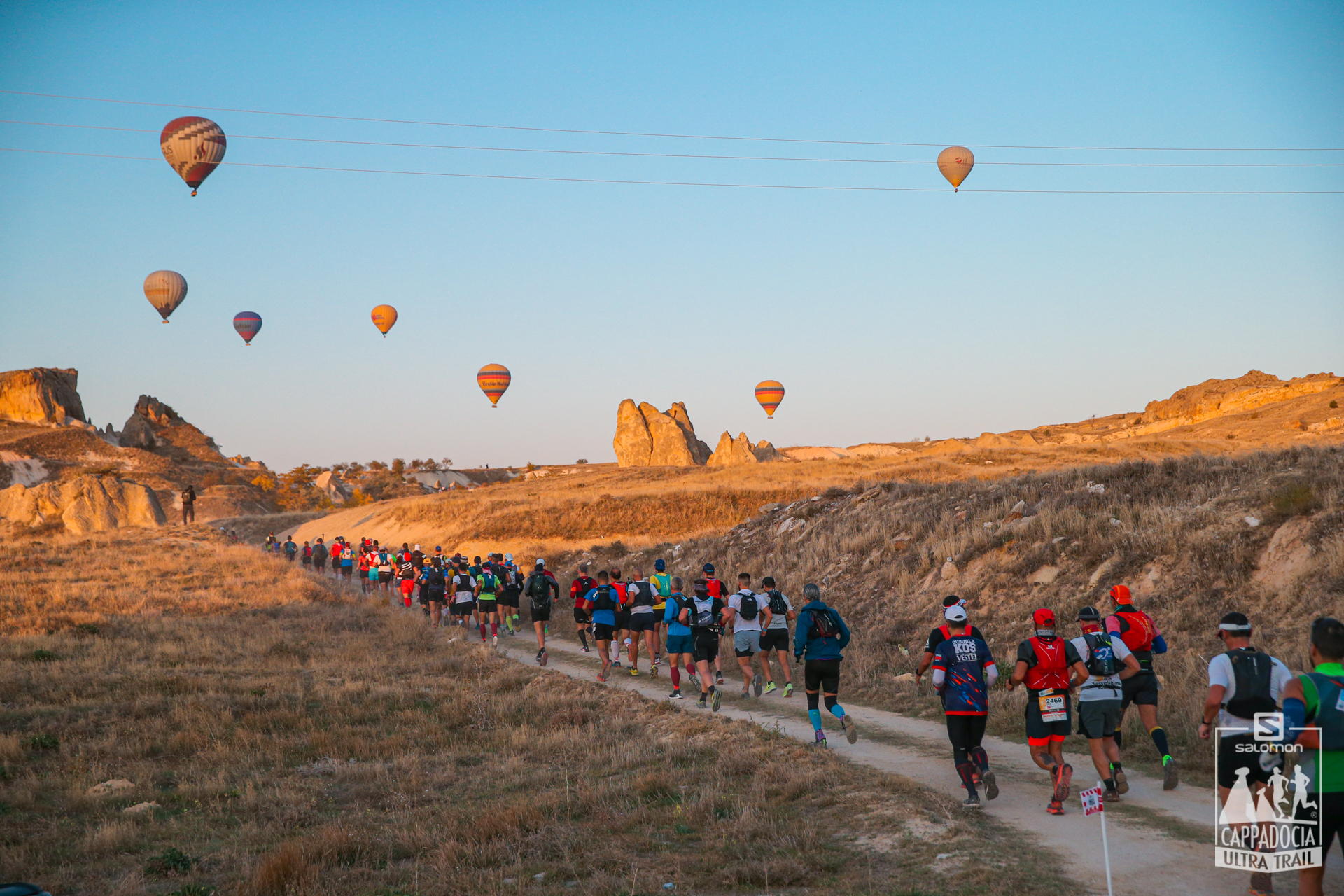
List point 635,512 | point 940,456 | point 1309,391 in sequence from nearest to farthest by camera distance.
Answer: point 635,512 < point 940,456 < point 1309,391

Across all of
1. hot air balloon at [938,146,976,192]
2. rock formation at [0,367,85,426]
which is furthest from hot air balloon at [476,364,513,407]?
rock formation at [0,367,85,426]

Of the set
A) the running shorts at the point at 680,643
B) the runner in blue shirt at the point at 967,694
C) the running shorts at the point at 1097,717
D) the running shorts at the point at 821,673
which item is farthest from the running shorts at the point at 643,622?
the running shorts at the point at 1097,717

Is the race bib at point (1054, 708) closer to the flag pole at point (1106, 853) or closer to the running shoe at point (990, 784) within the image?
the running shoe at point (990, 784)

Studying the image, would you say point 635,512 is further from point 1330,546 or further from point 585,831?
point 585,831

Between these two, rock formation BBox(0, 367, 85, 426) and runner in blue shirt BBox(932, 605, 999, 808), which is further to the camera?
rock formation BBox(0, 367, 85, 426)

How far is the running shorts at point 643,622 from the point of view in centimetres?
1788

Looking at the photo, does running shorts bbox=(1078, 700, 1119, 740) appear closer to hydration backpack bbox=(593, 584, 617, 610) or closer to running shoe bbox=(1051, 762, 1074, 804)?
running shoe bbox=(1051, 762, 1074, 804)

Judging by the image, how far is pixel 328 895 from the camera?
303 inches

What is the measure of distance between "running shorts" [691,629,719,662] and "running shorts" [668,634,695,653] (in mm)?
418

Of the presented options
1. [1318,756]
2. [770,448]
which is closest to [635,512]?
[1318,756]

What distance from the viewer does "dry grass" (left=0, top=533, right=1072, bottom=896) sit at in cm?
794

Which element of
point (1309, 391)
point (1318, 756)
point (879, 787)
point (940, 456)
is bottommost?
point (879, 787)

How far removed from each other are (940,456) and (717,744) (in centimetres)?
5235

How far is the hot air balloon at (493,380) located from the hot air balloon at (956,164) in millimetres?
41706
